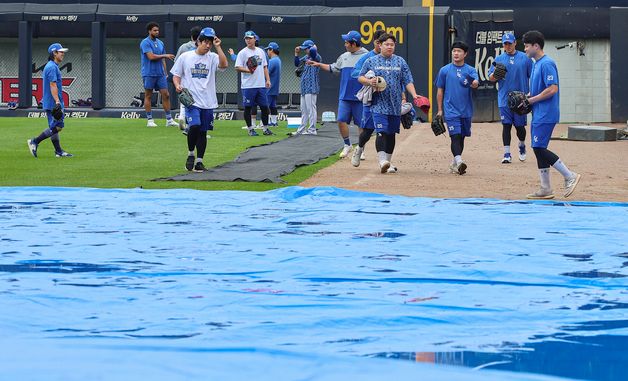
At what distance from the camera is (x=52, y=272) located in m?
8.10

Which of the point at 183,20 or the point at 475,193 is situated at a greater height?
the point at 183,20

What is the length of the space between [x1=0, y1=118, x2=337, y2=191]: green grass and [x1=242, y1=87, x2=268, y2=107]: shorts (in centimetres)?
77

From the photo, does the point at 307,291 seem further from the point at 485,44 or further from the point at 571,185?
the point at 485,44

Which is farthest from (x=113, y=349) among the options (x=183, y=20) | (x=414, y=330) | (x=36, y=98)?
(x=36, y=98)

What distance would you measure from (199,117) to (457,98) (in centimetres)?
366

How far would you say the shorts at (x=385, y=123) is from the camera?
1636cm

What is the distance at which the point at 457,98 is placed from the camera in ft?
55.2

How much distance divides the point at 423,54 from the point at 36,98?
602 inches

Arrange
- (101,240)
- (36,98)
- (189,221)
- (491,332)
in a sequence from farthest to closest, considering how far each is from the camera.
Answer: (36,98), (189,221), (101,240), (491,332)

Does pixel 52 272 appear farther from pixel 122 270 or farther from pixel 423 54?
pixel 423 54

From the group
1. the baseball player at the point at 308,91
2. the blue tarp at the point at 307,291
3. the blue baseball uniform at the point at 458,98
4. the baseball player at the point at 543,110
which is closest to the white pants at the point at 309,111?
the baseball player at the point at 308,91

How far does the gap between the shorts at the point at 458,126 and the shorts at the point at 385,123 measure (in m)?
0.80

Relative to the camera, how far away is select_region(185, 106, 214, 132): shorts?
649 inches

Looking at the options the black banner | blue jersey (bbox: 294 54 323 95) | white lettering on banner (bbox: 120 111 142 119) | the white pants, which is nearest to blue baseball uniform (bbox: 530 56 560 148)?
blue jersey (bbox: 294 54 323 95)
